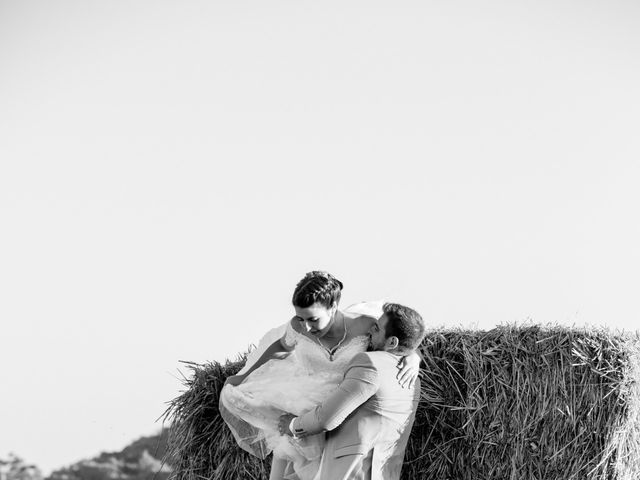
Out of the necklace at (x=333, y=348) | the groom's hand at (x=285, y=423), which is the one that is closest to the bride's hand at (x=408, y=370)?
the necklace at (x=333, y=348)

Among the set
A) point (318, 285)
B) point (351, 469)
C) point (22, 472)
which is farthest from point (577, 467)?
point (22, 472)

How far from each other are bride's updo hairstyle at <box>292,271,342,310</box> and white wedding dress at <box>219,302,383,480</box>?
0.26m

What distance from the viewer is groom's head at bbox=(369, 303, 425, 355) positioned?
14.8 feet

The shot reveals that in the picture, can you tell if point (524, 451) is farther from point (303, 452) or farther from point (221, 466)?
point (221, 466)

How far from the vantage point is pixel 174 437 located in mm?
5996

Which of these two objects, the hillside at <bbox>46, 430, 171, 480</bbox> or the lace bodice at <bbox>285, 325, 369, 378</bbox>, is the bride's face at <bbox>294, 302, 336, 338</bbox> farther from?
the hillside at <bbox>46, 430, 171, 480</bbox>

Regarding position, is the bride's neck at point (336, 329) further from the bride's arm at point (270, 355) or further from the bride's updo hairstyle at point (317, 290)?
the bride's arm at point (270, 355)

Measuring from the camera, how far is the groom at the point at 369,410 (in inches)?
172

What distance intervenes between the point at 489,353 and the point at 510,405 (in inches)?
14.2

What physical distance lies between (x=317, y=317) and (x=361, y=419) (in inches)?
26.5

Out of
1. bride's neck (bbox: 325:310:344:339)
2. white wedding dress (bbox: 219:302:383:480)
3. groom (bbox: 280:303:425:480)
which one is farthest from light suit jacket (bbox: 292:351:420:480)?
bride's neck (bbox: 325:310:344:339)

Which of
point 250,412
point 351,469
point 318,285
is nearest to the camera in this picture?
point 351,469

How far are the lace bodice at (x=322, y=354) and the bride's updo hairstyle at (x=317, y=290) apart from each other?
28 cm

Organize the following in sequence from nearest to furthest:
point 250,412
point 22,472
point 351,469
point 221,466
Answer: point 351,469
point 250,412
point 221,466
point 22,472
